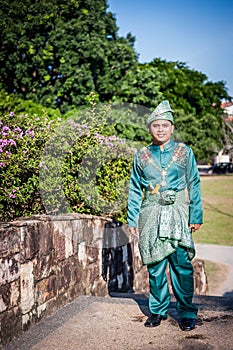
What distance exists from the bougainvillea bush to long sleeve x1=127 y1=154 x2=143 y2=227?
4.99 feet

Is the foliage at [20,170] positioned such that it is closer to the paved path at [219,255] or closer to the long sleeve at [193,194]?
the long sleeve at [193,194]

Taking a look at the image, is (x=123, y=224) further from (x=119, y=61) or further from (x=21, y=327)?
(x=119, y=61)

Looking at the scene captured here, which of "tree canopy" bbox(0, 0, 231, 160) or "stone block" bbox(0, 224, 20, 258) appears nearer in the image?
"stone block" bbox(0, 224, 20, 258)

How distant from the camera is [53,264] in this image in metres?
3.70

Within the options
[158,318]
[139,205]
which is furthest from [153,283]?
[139,205]

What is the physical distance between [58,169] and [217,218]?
11461 millimetres

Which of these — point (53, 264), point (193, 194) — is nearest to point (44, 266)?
point (53, 264)

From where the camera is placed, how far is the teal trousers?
10.8ft

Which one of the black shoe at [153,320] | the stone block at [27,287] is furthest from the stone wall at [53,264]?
the black shoe at [153,320]

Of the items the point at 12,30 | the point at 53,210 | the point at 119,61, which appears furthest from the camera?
the point at 119,61

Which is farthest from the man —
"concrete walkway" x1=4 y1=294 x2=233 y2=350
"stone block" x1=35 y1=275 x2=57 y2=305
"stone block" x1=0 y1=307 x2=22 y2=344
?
"stone block" x1=0 y1=307 x2=22 y2=344

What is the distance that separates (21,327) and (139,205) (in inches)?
50.8

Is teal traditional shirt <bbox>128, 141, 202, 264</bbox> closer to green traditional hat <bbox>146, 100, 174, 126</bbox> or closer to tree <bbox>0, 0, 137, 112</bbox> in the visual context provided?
green traditional hat <bbox>146, 100, 174, 126</bbox>

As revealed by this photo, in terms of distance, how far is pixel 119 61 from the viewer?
44.9 ft
